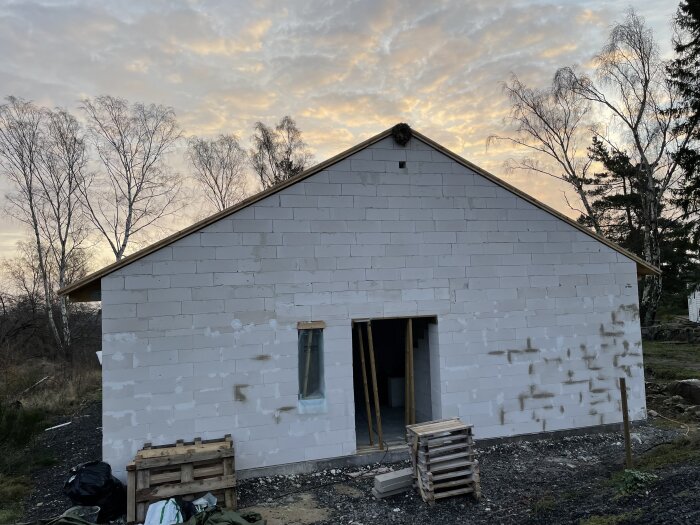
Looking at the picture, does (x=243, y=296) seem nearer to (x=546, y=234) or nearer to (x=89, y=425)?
(x=546, y=234)

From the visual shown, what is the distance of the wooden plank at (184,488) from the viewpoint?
5820 millimetres

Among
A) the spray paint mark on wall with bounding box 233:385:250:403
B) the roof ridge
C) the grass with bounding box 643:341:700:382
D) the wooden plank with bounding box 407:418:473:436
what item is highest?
the roof ridge

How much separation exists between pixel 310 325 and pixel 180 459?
2.74m

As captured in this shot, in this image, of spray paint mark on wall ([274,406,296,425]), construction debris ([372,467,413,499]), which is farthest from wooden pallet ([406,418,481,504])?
spray paint mark on wall ([274,406,296,425])

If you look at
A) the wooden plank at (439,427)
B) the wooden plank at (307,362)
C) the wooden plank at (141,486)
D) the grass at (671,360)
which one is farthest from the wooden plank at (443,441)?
the grass at (671,360)

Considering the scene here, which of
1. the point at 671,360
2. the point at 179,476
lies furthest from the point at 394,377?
the point at 671,360

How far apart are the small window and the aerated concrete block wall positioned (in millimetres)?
157

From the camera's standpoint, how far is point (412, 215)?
815 centimetres

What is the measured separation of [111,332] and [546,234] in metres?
7.93

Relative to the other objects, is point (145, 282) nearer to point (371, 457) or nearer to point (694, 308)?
point (371, 457)

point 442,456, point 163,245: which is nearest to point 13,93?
point 163,245

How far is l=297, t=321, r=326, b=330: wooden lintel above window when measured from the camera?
7.45 m

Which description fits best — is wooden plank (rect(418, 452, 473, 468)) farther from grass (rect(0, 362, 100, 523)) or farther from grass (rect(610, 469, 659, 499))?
grass (rect(0, 362, 100, 523))

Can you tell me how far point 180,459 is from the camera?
604 centimetres
